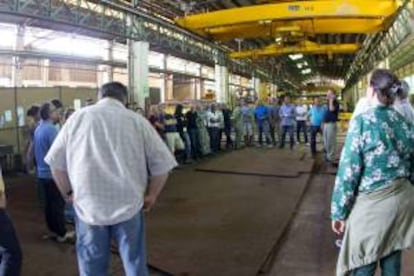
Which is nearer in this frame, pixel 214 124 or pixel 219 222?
pixel 219 222

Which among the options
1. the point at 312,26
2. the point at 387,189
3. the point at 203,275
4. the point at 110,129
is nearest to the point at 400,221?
the point at 387,189

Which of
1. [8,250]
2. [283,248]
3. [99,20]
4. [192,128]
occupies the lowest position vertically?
[283,248]

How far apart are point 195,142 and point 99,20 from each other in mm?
3700

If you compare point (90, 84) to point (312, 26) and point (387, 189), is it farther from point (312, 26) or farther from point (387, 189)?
point (387, 189)

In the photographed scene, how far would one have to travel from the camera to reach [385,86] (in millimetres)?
3002

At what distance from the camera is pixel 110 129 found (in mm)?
3016

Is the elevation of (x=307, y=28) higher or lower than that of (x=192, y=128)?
higher

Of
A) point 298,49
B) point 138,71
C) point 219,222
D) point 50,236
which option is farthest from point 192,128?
point 50,236

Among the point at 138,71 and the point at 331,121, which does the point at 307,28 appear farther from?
the point at 138,71

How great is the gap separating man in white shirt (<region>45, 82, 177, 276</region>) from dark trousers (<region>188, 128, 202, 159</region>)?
10.3 metres

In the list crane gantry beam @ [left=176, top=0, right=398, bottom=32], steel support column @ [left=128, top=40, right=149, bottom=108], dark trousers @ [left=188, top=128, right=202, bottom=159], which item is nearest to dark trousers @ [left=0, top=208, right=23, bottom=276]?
crane gantry beam @ [left=176, top=0, right=398, bottom=32]

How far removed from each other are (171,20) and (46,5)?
5.63 m

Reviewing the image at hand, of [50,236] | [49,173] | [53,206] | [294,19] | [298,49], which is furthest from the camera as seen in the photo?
[298,49]

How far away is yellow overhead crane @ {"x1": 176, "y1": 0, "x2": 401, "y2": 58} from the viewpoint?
38.0 ft
